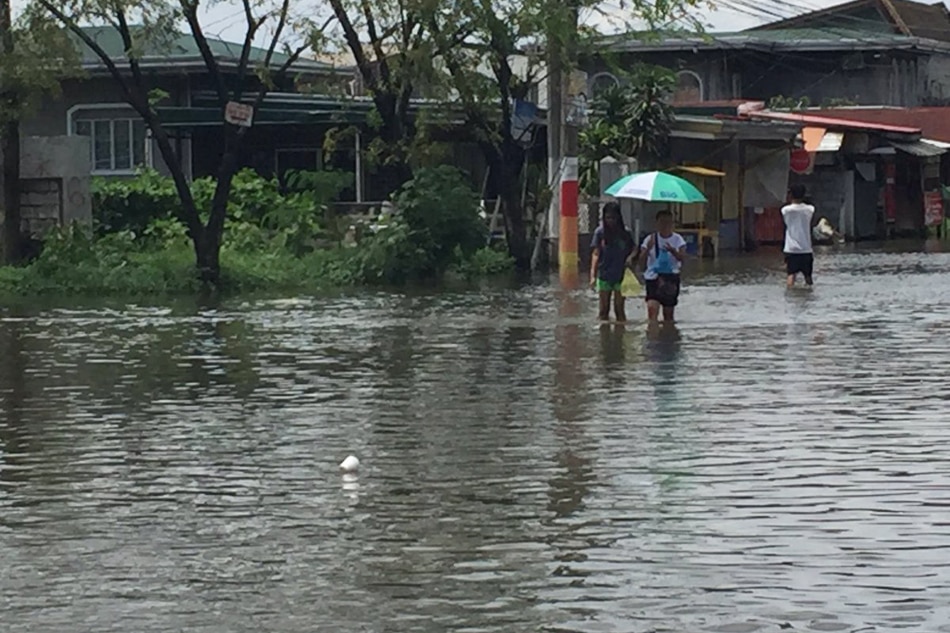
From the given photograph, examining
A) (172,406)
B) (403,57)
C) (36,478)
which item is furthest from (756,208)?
(36,478)

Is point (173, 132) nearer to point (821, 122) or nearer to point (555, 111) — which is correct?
point (555, 111)

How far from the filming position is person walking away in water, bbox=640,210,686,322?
2159 centimetres

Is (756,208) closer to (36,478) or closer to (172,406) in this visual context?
(172,406)

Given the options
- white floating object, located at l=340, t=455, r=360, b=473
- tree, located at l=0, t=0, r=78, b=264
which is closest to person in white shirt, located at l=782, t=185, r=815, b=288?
tree, located at l=0, t=0, r=78, b=264

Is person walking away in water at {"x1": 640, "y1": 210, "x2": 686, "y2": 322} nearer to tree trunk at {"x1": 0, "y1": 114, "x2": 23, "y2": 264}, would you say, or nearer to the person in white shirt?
the person in white shirt

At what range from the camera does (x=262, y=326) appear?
76.6ft

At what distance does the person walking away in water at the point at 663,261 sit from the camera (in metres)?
21.6

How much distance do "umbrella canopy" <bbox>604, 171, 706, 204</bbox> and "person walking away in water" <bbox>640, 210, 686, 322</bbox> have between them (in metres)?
1.10

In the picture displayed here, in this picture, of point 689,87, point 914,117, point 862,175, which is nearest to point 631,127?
point 862,175

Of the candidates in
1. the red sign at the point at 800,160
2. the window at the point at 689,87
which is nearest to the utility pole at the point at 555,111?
the red sign at the point at 800,160

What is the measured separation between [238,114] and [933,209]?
33.0 metres

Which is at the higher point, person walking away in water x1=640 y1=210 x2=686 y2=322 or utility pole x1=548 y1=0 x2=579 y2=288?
utility pole x1=548 y1=0 x2=579 y2=288

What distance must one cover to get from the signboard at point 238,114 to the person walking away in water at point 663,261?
10407 millimetres

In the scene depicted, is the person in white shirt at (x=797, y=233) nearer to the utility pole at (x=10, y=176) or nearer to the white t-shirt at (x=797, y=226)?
the white t-shirt at (x=797, y=226)
